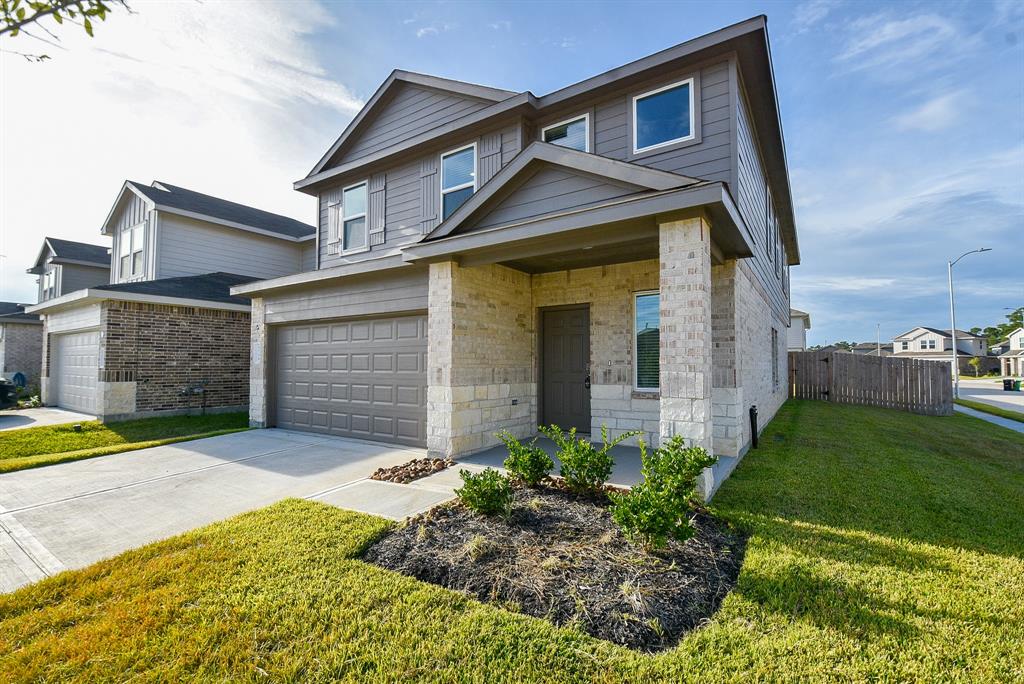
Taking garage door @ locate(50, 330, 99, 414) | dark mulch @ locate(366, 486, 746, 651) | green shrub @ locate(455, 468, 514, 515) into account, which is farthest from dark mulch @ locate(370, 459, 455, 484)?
garage door @ locate(50, 330, 99, 414)

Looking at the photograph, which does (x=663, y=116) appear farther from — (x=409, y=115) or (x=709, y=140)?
(x=409, y=115)

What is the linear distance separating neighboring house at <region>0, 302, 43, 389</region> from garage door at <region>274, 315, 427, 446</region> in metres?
17.2

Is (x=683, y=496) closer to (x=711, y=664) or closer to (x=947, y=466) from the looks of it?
(x=711, y=664)

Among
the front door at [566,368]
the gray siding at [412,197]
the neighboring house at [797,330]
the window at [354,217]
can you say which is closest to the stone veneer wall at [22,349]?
the window at [354,217]

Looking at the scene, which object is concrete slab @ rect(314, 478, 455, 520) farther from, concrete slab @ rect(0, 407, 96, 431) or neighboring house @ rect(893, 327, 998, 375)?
neighboring house @ rect(893, 327, 998, 375)

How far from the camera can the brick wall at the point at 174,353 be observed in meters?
10.3

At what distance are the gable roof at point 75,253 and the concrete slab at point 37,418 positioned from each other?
9547 mm

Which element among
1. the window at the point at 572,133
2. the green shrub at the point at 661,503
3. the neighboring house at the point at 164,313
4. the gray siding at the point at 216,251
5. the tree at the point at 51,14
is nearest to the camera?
the tree at the point at 51,14

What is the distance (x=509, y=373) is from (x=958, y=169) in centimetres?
2404

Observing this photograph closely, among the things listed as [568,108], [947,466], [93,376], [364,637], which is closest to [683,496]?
[364,637]

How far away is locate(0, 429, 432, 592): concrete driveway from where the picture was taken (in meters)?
3.92

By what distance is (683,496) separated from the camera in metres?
3.73

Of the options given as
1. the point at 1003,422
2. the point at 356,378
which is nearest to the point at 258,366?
the point at 356,378

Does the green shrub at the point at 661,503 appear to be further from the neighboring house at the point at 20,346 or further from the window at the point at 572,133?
the neighboring house at the point at 20,346
